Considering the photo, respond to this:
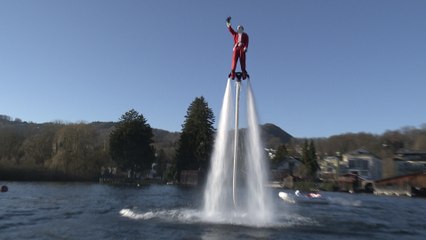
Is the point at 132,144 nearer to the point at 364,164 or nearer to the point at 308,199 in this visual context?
the point at 308,199

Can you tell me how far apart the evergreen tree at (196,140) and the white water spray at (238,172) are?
253 feet

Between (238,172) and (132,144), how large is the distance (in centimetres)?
8348

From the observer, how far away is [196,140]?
105 metres

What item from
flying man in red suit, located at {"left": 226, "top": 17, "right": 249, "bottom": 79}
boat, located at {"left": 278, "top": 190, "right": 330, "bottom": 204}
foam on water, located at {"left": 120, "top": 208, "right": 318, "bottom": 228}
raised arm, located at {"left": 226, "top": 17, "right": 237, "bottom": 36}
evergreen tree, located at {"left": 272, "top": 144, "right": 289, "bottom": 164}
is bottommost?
foam on water, located at {"left": 120, "top": 208, "right": 318, "bottom": 228}

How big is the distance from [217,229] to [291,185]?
315 ft

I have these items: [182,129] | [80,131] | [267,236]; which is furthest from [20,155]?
[267,236]

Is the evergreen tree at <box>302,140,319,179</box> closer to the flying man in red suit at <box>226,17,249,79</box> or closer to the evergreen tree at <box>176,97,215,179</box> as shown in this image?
the evergreen tree at <box>176,97,215,179</box>

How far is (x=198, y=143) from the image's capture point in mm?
104500

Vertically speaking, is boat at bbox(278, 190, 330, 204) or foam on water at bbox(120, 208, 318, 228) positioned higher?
boat at bbox(278, 190, 330, 204)

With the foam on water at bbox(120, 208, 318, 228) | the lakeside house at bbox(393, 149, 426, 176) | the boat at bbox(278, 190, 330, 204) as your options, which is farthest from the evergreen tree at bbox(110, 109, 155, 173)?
the foam on water at bbox(120, 208, 318, 228)

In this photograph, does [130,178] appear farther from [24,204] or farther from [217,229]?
[217,229]

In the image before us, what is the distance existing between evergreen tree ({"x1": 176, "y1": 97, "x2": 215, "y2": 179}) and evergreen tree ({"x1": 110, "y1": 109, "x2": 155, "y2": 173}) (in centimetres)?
841

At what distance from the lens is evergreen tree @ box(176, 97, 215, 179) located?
103 metres

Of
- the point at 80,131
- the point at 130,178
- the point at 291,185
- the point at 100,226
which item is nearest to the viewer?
the point at 100,226
